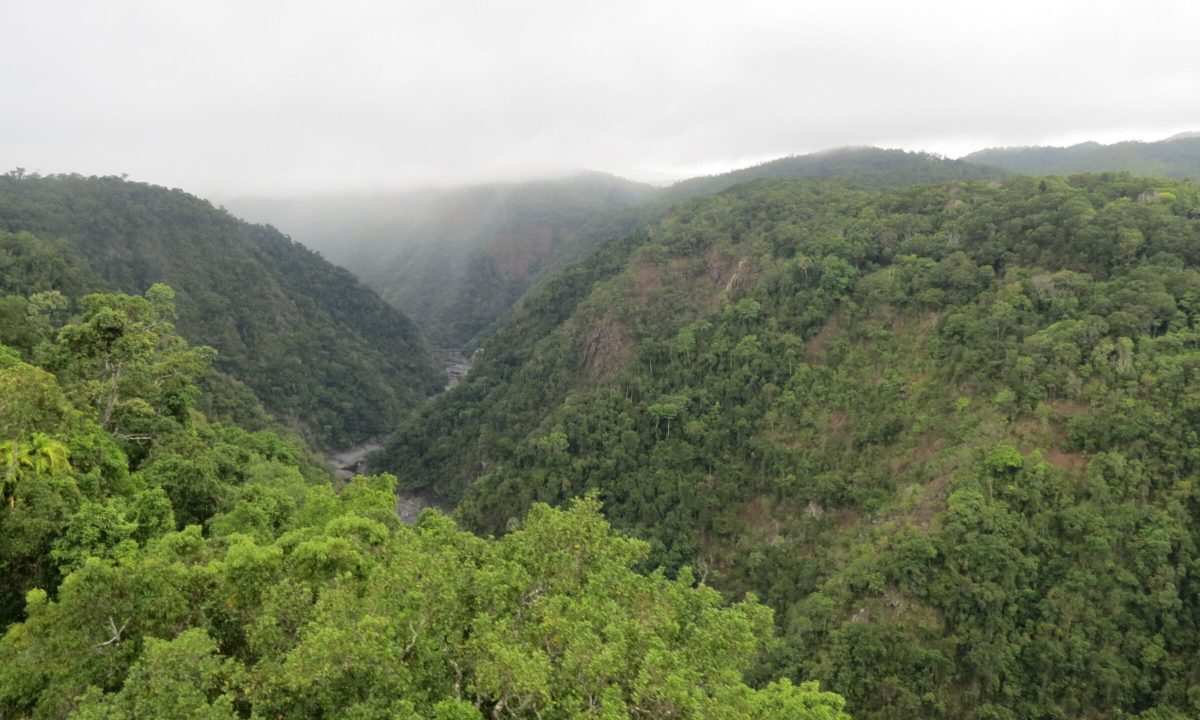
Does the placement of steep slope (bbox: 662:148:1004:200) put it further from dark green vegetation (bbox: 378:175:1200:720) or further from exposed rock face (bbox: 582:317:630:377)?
exposed rock face (bbox: 582:317:630:377)

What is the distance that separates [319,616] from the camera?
12.6 meters

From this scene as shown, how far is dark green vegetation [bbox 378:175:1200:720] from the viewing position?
3578cm

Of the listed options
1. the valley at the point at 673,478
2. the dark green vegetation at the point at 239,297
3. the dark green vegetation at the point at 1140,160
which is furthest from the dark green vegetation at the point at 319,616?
the dark green vegetation at the point at 1140,160

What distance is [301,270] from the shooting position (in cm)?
13338

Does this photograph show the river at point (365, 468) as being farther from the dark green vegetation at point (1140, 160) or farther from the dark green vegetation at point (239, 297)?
the dark green vegetation at point (1140, 160)

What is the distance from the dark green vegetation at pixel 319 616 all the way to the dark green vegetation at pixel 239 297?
63.5 m

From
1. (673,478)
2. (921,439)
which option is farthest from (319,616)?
(673,478)

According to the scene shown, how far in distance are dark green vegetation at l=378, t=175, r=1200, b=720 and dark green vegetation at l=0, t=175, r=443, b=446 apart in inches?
1161

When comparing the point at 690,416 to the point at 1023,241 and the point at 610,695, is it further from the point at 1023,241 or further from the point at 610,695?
the point at 610,695

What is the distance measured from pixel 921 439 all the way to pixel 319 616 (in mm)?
48352

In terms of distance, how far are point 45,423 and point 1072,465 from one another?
177ft

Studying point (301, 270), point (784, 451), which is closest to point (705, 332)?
point (784, 451)

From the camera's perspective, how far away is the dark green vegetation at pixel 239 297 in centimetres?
9456

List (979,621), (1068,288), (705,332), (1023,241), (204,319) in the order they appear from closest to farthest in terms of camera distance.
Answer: (979,621)
(1068,288)
(1023,241)
(705,332)
(204,319)
